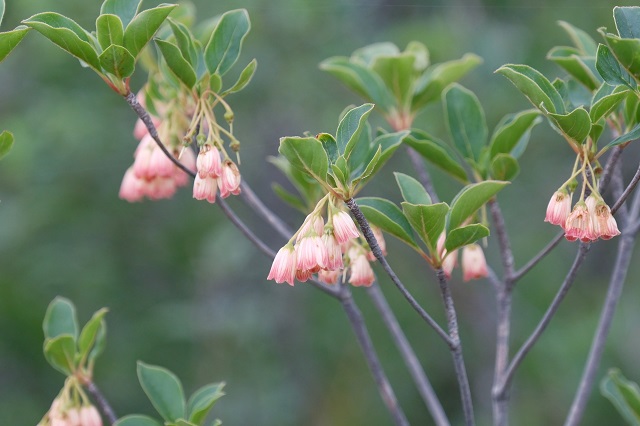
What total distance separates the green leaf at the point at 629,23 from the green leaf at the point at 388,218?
18.6 inches

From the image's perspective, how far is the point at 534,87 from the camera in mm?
1293

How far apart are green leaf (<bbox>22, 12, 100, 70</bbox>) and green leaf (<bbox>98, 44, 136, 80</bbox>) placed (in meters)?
0.02

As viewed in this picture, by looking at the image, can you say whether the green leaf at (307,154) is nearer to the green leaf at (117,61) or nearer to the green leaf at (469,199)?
the green leaf at (469,199)

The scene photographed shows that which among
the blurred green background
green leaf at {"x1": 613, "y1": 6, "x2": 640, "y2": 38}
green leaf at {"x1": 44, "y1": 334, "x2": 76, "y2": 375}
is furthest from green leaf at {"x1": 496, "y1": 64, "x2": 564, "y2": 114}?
the blurred green background

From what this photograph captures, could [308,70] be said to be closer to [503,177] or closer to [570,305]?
[570,305]

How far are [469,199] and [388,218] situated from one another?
0.50ft

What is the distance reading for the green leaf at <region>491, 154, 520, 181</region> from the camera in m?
1.61

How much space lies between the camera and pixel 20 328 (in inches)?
187

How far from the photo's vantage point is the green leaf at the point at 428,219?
4.41 ft

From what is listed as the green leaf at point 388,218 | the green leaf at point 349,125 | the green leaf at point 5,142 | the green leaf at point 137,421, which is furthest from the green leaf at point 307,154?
the green leaf at point 137,421

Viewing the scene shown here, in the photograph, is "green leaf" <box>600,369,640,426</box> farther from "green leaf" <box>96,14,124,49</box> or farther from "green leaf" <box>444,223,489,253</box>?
"green leaf" <box>96,14,124,49</box>

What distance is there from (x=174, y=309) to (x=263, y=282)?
27.9 inches

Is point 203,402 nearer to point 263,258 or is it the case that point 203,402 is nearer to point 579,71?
point 579,71

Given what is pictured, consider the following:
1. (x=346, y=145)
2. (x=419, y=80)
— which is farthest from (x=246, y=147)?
(x=346, y=145)
